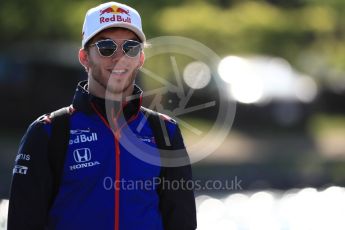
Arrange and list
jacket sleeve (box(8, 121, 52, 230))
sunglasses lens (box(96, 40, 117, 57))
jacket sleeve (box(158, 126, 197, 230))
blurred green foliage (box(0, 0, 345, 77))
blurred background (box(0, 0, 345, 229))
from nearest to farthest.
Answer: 1. jacket sleeve (box(8, 121, 52, 230))
2. sunglasses lens (box(96, 40, 117, 57))
3. jacket sleeve (box(158, 126, 197, 230))
4. blurred background (box(0, 0, 345, 229))
5. blurred green foliage (box(0, 0, 345, 77))

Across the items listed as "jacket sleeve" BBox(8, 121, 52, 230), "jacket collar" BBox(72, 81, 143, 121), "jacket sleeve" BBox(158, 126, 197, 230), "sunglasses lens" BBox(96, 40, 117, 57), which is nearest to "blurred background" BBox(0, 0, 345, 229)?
"jacket sleeve" BBox(158, 126, 197, 230)

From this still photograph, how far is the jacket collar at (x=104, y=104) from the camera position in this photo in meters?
4.16

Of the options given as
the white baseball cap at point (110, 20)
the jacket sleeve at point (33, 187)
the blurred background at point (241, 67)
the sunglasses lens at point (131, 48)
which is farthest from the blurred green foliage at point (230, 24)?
the jacket sleeve at point (33, 187)

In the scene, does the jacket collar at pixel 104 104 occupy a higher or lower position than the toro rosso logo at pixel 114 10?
lower

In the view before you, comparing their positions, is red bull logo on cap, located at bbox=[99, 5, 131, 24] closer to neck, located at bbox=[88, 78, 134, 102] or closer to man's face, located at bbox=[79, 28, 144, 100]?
man's face, located at bbox=[79, 28, 144, 100]

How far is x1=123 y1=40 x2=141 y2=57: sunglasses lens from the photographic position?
13.6ft

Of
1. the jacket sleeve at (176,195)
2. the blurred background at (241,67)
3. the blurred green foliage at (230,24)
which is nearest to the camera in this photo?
the jacket sleeve at (176,195)

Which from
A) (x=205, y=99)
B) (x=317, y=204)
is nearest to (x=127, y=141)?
(x=317, y=204)

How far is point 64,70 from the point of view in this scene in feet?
81.9

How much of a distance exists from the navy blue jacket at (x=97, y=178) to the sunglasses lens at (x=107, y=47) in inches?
8.5

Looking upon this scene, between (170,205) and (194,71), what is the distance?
18.5 metres

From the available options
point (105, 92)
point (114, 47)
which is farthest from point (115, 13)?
point (105, 92)

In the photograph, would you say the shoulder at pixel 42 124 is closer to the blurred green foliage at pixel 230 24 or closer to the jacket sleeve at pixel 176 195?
the jacket sleeve at pixel 176 195

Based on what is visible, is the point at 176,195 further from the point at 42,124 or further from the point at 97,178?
the point at 42,124
